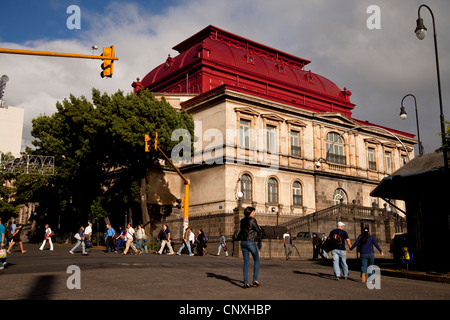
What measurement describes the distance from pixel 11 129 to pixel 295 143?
62425 millimetres

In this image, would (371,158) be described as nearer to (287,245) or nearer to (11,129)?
(287,245)

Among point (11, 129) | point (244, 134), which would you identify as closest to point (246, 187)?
point (244, 134)

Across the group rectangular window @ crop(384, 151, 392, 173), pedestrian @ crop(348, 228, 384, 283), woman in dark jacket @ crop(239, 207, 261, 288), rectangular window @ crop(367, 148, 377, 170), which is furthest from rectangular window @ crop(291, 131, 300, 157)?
woman in dark jacket @ crop(239, 207, 261, 288)

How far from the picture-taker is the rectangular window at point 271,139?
3766 centimetres

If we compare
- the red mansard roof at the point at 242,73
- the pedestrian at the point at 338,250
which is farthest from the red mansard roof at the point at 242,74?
the pedestrian at the point at 338,250

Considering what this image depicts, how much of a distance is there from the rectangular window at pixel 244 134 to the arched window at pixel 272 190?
3846 mm

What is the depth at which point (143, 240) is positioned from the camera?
2908cm

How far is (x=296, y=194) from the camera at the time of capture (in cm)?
3866

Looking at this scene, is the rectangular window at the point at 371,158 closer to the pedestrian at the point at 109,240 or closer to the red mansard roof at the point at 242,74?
the red mansard roof at the point at 242,74

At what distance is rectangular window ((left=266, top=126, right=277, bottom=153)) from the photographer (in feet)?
124

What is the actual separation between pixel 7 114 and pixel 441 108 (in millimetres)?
81711

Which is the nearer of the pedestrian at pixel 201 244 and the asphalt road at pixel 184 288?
the asphalt road at pixel 184 288

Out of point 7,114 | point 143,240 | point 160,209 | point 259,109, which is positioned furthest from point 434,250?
point 7,114
